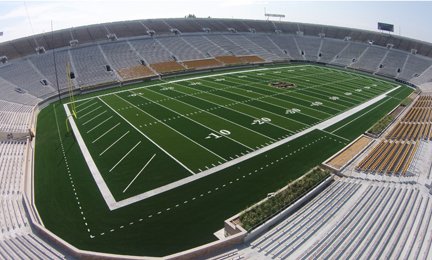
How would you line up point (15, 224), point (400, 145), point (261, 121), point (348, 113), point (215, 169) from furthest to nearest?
A: point (348, 113)
point (261, 121)
point (400, 145)
point (215, 169)
point (15, 224)

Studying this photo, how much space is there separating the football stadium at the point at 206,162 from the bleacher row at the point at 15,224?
0.06 m

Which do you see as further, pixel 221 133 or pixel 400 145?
pixel 221 133

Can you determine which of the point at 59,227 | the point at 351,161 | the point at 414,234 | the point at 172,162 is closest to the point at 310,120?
the point at 351,161

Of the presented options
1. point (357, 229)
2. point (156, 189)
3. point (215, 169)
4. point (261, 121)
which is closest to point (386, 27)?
point (261, 121)

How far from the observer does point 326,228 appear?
10.5 m

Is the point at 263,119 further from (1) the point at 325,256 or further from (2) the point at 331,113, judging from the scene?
(1) the point at 325,256

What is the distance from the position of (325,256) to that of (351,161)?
910cm

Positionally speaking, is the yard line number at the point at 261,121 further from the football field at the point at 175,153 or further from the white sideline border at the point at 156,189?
the white sideline border at the point at 156,189

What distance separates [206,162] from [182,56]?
36.9 m

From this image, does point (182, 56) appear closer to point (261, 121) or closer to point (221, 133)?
point (261, 121)

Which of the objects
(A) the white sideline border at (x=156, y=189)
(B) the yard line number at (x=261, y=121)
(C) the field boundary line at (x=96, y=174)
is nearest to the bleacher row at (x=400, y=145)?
(A) the white sideline border at (x=156, y=189)

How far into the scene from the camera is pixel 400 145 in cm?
1809

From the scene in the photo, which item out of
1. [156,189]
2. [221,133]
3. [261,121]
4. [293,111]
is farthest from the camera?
[293,111]

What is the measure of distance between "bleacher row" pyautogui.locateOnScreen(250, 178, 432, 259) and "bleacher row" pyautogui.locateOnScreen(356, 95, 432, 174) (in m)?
2.47
